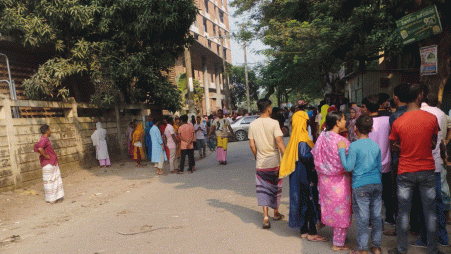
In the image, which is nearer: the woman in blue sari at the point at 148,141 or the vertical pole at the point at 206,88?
the woman in blue sari at the point at 148,141

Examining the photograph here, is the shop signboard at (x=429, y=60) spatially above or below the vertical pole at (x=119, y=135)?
above

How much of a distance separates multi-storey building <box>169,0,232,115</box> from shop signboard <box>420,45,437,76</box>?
814 inches

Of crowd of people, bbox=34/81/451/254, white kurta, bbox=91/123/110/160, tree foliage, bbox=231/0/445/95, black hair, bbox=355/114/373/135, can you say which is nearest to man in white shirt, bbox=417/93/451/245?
crowd of people, bbox=34/81/451/254

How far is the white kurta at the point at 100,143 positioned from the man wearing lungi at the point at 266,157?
821 centimetres

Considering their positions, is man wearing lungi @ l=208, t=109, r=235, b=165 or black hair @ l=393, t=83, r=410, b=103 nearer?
black hair @ l=393, t=83, r=410, b=103

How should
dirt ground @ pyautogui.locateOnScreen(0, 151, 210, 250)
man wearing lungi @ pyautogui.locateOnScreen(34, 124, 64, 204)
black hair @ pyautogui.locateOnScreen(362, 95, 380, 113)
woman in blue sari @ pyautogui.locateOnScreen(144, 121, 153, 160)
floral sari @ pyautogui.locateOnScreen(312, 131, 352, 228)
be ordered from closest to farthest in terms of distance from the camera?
1. floral sari @ pyautogui.locateOnScreen(312, 131, 352, 228)
2. black hair @ pyautogui.locateOnScreen(362, 95, 380, 113)
3. dirt ground @ pyautogui.locateOnScreen(0, 151, 210, 250)
4. man wearing lungi @ pyautogui.locateOnScreen(34, 124, 64, 204)
5. woman in blue sari @ pyautogui.locateOnScreen(144, 121, 153, 160)

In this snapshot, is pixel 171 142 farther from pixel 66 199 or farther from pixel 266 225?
pixel 266 225

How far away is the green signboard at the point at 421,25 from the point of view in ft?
17.6

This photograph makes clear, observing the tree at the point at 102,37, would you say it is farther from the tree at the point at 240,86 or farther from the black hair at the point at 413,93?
the tree at the point at 240,86

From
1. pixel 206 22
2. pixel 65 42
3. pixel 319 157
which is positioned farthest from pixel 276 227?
pixel 206 22

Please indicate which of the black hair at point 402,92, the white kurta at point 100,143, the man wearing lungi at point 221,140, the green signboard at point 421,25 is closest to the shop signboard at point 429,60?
the green signboard at point 421,25

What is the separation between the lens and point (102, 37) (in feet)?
41.0

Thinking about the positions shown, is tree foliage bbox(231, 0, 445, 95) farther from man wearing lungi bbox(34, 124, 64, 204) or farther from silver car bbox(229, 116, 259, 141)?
man wearing lungi bbox(34, 124, 64, 204)

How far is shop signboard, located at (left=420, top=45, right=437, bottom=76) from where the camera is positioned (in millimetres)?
5473
